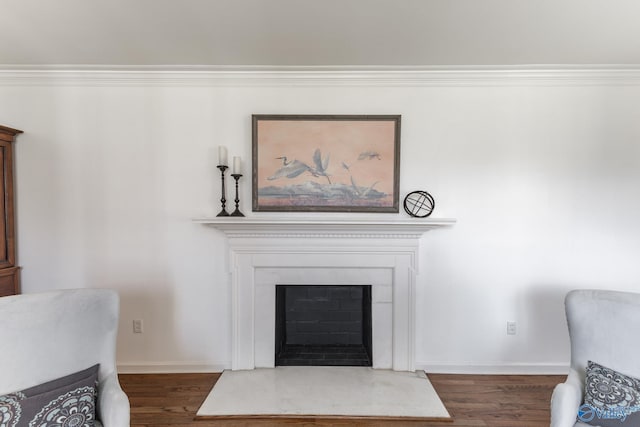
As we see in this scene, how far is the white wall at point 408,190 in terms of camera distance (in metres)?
2.34

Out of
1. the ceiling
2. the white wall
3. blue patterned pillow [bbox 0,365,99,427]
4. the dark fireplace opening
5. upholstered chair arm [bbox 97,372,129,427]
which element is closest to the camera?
blue patterned pillow [bbox 0,365,99,427]

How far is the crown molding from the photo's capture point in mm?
2279

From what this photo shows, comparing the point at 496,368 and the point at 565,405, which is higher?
the point at 565,405

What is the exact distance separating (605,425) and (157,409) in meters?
2.45

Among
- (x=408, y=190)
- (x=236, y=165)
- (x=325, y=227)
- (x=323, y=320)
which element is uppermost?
(x=236, y=165)

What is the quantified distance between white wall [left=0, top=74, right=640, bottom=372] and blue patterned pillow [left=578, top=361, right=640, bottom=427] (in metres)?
1.02

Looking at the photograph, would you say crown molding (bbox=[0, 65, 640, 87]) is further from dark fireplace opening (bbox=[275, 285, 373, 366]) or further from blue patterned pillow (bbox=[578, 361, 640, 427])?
blue patterned pillow (bbox=[578, 361, 640, 427])

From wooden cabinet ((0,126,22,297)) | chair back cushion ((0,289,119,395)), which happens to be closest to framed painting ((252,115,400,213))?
chair back cushion ((0,289,119,395))

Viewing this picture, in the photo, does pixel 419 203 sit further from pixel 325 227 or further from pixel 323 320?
pixel 323 320

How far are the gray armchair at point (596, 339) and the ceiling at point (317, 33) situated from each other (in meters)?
1.53

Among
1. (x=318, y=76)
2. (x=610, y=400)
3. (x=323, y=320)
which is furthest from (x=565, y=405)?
(x=318, y=76)

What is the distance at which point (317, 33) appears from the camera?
6.01 ft

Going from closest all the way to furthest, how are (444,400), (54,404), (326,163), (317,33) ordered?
(54,404), (317,33), (444,400), (326,163)

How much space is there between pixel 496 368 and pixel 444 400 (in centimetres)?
64
